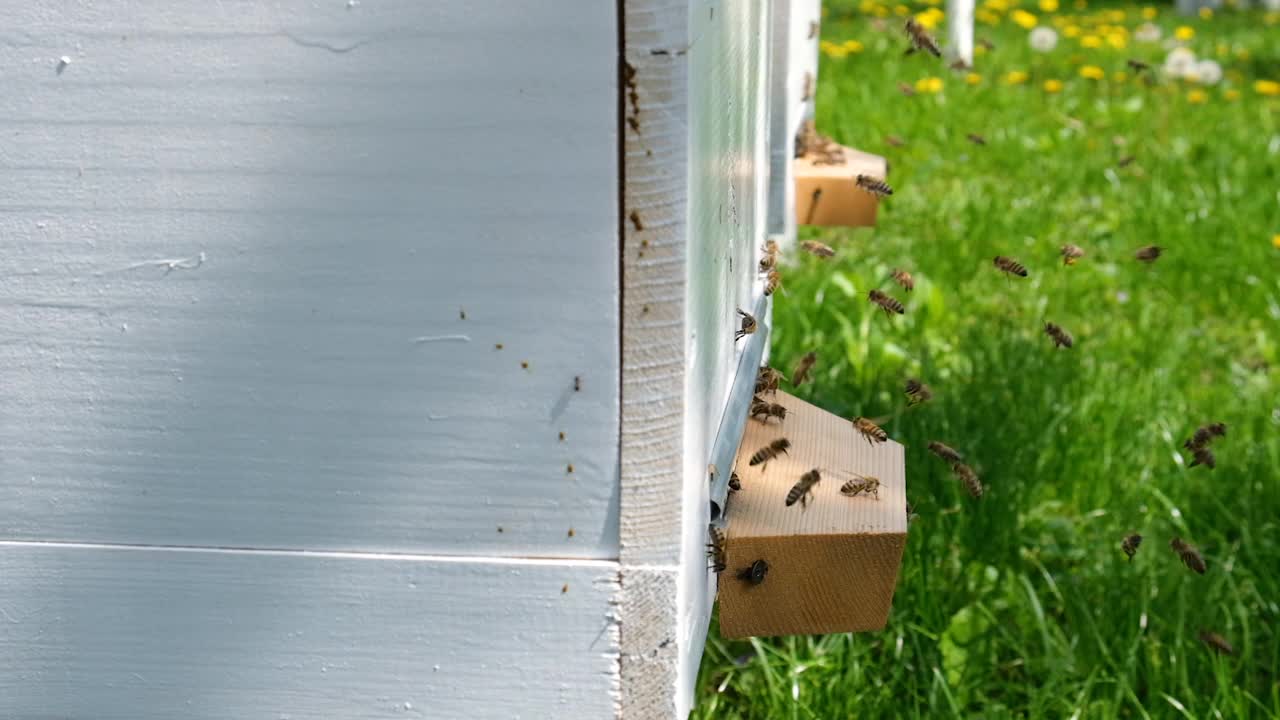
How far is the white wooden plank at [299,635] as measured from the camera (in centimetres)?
133

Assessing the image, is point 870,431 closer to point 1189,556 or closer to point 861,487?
point 861,487

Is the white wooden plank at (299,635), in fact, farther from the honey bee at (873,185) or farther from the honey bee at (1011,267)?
the honey bee at (873,185)

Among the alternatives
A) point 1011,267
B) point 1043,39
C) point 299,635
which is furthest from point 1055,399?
point 1043,39

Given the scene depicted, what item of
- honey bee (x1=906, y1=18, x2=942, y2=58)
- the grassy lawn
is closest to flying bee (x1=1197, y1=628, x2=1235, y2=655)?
the grassy lawn

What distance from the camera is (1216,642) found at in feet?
7.32

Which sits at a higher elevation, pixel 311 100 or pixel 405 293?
pixel 311 100

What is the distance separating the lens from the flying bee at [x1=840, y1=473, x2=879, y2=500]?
1529 millimetres

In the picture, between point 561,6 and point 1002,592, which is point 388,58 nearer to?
point 561,6

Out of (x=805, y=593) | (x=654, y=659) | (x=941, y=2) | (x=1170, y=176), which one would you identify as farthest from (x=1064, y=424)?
(x=941, y=2)

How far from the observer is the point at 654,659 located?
1.31m

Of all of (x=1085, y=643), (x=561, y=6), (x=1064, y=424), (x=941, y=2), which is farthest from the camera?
(x=941, y=2)

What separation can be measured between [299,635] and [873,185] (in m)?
1.83

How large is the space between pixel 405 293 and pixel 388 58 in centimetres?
19

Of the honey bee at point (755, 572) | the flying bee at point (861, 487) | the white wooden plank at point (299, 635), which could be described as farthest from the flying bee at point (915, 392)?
the white wooden plank at point (299, 635)
